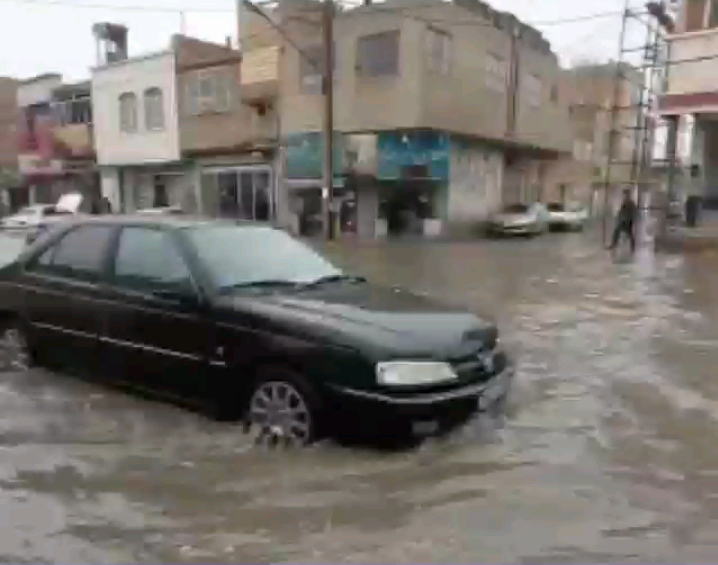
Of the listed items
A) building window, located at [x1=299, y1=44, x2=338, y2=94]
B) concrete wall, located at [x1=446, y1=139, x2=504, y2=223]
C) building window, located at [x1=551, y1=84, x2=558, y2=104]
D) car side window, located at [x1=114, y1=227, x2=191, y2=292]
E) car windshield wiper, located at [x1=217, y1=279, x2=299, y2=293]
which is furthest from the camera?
building window, located at [x1=551, y1=84, x2=558, y2=104]

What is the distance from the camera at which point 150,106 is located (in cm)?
3406

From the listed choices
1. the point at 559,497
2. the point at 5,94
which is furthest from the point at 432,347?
the point at 5,94

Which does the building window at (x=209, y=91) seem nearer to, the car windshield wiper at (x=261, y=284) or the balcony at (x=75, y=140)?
the balcony at (x=75, y=140)

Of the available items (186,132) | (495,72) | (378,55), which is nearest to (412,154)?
(378,55)

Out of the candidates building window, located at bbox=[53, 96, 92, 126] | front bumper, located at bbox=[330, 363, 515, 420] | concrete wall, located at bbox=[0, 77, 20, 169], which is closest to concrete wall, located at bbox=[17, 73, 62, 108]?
building window, located at bbox=[53, 96, 92, 126]

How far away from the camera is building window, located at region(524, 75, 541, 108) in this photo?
34.7 m

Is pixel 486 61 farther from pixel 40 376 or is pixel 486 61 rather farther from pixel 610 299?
pixel 40 376

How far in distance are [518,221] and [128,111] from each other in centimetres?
1828

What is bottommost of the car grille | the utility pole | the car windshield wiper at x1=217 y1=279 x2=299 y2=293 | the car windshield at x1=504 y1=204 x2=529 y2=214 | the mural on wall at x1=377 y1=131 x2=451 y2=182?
the car windshield at x1=504 y1=204 x2=529 y2=214

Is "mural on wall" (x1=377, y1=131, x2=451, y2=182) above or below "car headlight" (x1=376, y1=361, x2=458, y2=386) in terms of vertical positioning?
above

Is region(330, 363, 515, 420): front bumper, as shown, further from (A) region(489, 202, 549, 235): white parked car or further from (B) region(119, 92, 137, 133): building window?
(B) region(119, 92, 137, 133): building window

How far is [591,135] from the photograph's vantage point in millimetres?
49312

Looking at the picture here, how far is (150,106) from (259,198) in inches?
282

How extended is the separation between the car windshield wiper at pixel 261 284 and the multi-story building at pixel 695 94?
17.3 m
